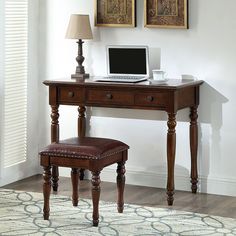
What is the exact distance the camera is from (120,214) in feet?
15.1

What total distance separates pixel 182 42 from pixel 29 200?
Result: 1530mm

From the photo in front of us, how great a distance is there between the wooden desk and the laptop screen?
0.25 m

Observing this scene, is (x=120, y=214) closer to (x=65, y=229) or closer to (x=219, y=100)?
(x=65, y=229)

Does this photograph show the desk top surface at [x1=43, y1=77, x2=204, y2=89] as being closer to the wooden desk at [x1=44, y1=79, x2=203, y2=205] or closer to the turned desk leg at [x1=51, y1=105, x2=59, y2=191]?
the wooden desk at [x1=44, y1=79, x2=203, y2=205]

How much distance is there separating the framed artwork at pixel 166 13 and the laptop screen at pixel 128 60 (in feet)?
0.78

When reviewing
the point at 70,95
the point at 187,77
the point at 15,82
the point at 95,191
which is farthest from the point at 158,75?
the point at 15,82

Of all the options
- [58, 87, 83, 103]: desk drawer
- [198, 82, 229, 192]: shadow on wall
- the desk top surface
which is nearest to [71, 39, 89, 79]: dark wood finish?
the desk top surface

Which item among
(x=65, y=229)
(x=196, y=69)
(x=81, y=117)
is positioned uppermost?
(x=196, y=69)

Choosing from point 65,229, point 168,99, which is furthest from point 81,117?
point 65,229

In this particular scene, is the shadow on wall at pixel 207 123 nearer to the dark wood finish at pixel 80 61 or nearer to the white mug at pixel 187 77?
the white mug at pixel 187 77

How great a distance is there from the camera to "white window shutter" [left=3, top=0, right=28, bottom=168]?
211 inches

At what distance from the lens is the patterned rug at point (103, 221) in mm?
4242

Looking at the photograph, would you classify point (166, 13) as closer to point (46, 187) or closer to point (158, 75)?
point (158, 75)

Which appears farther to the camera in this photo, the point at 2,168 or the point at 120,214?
the point at 2,168
